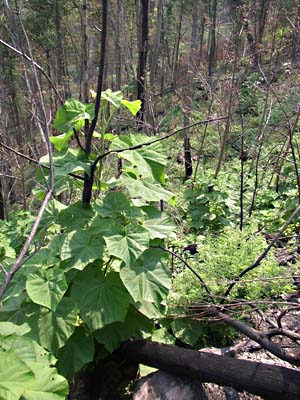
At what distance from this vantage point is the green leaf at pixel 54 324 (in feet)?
6.22

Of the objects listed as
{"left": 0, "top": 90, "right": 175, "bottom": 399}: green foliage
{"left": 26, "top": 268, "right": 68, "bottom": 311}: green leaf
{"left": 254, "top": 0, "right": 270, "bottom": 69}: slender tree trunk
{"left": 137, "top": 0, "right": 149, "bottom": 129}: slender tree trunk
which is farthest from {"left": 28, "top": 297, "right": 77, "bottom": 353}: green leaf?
{"left": 254, "top": 0, "right": 270, "bottom": 69}: slender tree trunk

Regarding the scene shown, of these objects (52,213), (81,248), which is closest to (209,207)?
(52,213)

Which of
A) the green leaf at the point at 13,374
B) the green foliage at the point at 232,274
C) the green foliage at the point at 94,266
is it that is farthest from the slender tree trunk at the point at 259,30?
the green leaf at the point at 13,374

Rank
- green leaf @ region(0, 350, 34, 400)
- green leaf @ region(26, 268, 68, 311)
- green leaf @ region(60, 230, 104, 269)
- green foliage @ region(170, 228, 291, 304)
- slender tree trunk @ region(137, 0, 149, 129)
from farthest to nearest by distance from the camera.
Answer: slender tree trunk @ region(137, 0, 149, 129), green foliage @ region(170, 228, 291, 304), green leaf @ region(60, 230, 104, 269), green leaf @ region(26, 268, 68, 311), green leaf @ region(0, 350, 34, 400)

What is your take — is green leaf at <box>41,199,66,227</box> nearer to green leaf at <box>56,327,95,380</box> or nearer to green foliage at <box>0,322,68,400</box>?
green leaf at <box>56,327,95,380</box>

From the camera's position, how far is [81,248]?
2.01m

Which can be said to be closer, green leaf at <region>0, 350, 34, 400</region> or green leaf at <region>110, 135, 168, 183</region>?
green leaf at <region>0, 350, 34, 400</region>

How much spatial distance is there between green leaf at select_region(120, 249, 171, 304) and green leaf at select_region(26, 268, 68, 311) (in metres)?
0.32

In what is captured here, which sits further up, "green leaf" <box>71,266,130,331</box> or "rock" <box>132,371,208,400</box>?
"green leaf" <box>71,266,130,331</box>

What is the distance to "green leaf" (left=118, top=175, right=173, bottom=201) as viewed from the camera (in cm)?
208

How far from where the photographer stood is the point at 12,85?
13500mm

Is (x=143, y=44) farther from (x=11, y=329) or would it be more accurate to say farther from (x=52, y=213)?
(x=11, y=329)

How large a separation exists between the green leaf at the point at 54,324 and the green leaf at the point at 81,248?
0.23m

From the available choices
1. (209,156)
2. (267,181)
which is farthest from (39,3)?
(267,181)
